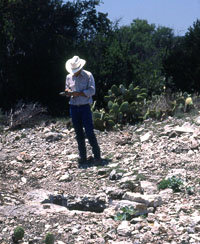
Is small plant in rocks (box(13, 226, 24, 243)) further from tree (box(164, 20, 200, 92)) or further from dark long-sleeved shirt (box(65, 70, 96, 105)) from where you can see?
tree (box(164, 20, 200, 92))

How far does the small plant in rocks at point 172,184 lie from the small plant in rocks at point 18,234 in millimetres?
2230

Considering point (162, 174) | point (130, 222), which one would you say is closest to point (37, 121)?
point (162, 174)

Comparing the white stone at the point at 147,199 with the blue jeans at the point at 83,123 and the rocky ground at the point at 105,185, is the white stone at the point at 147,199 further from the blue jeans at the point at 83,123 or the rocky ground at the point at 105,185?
the blue jeans at the point at 83,123

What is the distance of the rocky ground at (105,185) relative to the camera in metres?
5.10

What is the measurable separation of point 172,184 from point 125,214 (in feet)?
3.87

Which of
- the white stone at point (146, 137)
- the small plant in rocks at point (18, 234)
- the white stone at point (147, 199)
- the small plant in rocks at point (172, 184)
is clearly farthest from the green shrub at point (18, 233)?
the white stone at point (146, 137)

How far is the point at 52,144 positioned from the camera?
10.0 meters

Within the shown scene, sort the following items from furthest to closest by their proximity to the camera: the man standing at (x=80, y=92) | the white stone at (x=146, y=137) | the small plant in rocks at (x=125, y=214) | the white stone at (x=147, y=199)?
the white stone at (x=146, y=137) → the man standing at (x=80, y=92) → the white stone at (x=147, y=199) → the small plant in rocks at (x=125, y=214)

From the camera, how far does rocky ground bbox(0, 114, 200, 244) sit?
5.10 meters

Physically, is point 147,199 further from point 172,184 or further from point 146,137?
point 146,137

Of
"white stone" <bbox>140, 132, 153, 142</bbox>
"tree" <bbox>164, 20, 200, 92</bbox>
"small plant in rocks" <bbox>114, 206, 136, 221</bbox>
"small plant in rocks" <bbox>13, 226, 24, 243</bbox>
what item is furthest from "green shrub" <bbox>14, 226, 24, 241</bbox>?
"tree" <bbox>164, 20, 200, 92</bbox>

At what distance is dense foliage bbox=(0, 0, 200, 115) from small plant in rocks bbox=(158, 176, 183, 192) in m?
7.22

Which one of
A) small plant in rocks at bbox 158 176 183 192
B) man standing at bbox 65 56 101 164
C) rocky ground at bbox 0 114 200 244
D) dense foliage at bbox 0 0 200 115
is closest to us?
rocky ground at bbox 0 114 200 244

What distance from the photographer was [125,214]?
5.46 m
